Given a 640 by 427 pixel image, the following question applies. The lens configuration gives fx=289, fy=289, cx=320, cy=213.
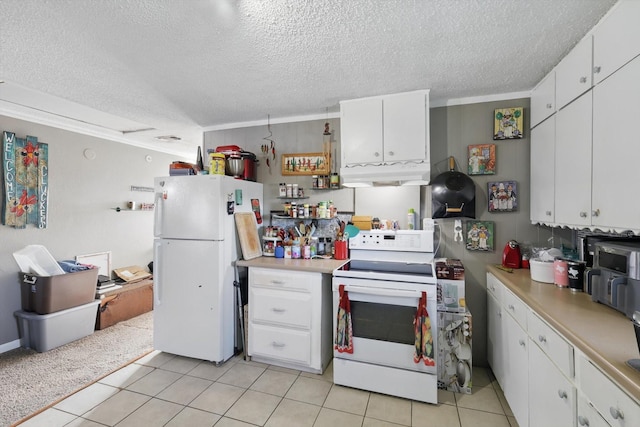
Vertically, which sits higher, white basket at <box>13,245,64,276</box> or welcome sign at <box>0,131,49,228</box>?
welcome sign at <box>0,131,49,228</box>

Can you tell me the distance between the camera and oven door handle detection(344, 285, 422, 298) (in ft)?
6.49

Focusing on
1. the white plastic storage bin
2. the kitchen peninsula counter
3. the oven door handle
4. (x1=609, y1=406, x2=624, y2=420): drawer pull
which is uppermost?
the kitchen peninsula counter

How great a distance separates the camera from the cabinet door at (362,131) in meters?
2.41

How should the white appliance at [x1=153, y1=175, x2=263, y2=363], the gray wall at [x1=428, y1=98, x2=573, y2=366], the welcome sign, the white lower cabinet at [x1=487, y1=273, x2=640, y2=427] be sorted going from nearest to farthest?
the white lower cabinet at [x1=487, y1=273, x2=640, y2=427]
the gray wall at [x1=428, y1=98, x2=573, y2=366]
the white appliance at [x1=153, y1=175, x2=263, y2=363]
the welcome sign

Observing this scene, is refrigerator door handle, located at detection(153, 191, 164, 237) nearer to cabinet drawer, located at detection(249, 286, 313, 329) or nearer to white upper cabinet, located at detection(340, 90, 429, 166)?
cabinet drawer, located at detection(249, 286, 313, 329)

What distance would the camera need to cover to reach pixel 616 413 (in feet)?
2.88

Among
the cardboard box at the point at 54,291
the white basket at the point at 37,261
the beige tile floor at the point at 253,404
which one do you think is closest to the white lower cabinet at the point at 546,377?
the beige tile floor at the point at 253,404

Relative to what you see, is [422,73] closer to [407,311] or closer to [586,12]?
[586,12]

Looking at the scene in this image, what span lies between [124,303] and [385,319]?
10.5 feet

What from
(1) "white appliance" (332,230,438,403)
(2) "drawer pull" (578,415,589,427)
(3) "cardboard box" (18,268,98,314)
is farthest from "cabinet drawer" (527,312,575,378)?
(3) "cardboard box" (18,268,98,314)

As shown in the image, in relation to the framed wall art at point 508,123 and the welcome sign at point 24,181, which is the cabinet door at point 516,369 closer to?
the framed wall art at point 508,123

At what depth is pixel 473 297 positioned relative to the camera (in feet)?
8.24

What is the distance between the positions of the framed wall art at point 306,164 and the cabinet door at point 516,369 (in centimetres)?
193

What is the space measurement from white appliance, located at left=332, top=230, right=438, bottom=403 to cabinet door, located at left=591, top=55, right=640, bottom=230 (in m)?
0.97
